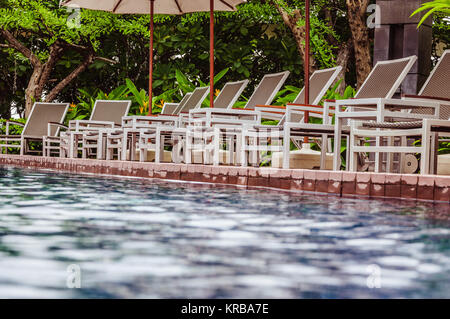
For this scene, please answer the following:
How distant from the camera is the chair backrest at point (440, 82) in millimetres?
7191

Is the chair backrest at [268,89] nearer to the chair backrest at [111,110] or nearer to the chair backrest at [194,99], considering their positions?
the chair backrest at [194,99]

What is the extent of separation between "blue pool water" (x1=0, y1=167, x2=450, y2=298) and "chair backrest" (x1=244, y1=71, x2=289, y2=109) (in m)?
5.09

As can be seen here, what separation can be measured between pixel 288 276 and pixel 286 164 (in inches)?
177

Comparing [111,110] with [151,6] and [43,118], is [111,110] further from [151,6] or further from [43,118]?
[151,6]

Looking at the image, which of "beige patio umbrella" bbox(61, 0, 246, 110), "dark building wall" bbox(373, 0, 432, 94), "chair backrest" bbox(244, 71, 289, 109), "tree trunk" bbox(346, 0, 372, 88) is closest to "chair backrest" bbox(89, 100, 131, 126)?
"beige patio umbrella" bbox(61, 0, 246, 110)

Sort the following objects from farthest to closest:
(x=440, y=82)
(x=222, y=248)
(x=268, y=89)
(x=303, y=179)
A: (x=268, y=89), (x=440, y=82), (x=303, y=179), (x=222, y=248)

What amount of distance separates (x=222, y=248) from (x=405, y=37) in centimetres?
678

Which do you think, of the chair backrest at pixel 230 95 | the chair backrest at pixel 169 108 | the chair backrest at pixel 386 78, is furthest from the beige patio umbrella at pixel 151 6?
the chair backrest at pixel 386 78

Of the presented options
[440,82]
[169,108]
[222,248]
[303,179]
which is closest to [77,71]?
[169,108]

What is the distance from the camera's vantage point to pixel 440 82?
285 inches

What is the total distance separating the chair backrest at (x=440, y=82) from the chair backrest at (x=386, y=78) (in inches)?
11.8

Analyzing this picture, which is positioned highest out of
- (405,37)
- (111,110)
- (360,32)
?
(360,32)
